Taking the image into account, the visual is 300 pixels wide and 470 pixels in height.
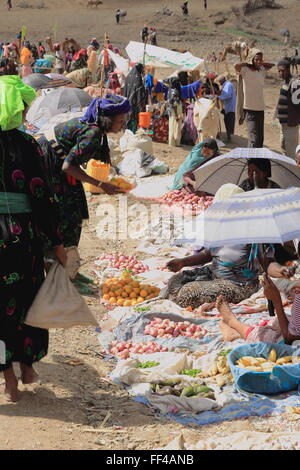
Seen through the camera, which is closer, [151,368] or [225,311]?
[151,368]

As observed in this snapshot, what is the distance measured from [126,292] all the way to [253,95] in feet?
18.8

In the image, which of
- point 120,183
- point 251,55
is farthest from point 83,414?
point 251,55

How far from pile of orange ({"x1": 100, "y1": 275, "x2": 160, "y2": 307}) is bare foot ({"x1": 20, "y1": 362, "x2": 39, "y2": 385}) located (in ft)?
7.99

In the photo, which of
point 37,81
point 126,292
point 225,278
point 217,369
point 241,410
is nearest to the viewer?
point 241,410

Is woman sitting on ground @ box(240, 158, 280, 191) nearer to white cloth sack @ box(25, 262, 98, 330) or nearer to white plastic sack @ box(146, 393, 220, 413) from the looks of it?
white plastic sack @ box(146, 393, 220, 413)

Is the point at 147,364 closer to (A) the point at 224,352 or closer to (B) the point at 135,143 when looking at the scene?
(A) the point at 224,352

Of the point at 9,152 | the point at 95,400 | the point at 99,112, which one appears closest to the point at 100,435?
the point at 95,400

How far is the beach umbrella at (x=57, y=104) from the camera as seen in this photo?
460 inches

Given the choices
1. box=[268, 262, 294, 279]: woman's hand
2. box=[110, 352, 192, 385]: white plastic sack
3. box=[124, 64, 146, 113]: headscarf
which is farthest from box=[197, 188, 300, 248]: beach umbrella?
box=[124, 64, 146, 113]: headscarf

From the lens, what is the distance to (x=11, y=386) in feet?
13.1

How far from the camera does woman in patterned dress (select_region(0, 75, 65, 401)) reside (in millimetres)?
3838

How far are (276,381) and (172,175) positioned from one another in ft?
23.7

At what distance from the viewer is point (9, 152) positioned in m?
3.85

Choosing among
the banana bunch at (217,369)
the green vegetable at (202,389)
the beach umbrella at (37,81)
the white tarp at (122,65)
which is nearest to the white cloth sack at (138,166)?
the beach umbrella at (37,81)
